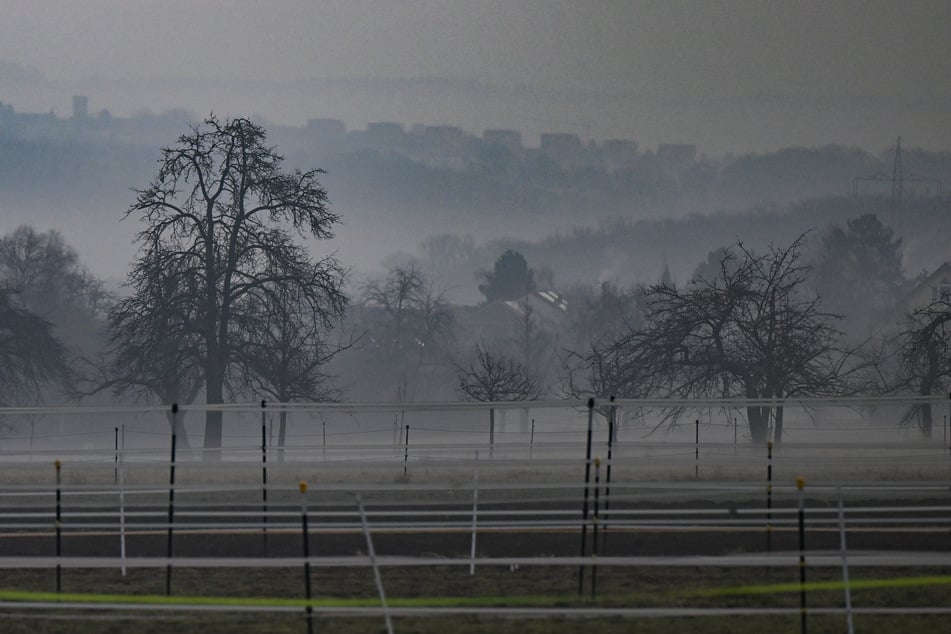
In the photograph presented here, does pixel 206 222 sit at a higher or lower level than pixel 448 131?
lower

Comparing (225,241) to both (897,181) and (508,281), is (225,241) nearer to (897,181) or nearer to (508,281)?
(508,281)

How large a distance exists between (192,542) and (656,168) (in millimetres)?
118272

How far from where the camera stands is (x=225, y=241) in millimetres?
40688

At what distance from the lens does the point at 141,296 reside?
39344mm

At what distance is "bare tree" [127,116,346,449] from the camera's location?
39.7 metres

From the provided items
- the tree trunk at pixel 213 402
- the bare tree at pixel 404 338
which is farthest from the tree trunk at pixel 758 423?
the bare tree at pixel 404 338

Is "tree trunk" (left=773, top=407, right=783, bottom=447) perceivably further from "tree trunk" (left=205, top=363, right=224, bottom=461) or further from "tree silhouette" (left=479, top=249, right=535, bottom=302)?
"tree silhouette" (left=479, top=249, right=535, bottom=302)

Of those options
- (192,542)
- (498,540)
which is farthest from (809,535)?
(192,542)

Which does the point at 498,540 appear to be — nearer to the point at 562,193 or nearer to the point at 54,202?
the point at 54,202

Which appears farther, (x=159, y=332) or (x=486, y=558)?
(x=159, y=332)

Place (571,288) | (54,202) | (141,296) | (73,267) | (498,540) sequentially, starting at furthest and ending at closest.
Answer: (54,202) → (571,288) → (73,267) → (141,296) → (498,540)

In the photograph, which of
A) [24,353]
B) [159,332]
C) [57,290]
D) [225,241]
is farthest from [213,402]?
[57,290]

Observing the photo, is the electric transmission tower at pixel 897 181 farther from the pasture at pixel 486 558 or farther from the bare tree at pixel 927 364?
the pasture at pixel 486 558

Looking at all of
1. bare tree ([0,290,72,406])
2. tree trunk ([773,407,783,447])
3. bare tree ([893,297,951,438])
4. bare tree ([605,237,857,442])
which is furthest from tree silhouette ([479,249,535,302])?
tree trunk ([773,407,783,447])
